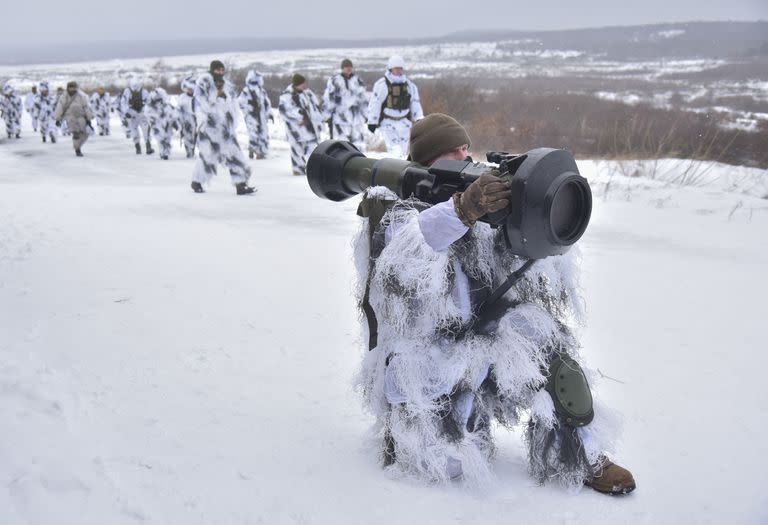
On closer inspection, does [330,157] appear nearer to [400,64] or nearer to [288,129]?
[400,64]

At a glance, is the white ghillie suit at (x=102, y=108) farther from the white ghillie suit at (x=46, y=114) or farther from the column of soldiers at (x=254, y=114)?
the column of soldiers at (x=254, y=114)

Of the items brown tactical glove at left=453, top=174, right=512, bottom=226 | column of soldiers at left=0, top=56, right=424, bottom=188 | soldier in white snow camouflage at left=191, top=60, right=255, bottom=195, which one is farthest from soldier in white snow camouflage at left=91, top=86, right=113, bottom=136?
brown tactical glove at left=453, top=174, right=512, bottom=226

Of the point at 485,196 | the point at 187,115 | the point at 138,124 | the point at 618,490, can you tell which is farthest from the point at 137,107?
the point at 618,490

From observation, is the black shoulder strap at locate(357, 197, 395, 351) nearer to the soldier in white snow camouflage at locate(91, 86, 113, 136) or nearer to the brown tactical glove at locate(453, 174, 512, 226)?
the brown tactical glove at locate(453, 174, 512, 226)

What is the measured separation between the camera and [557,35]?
452 ft

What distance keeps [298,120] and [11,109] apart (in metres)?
10.7

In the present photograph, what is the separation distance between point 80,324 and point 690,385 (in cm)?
308

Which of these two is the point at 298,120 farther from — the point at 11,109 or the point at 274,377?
the point at 11,109

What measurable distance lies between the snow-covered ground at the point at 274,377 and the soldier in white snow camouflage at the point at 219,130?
1.64 metres

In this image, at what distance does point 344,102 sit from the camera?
1041cm

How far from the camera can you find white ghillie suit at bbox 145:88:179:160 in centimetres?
1213

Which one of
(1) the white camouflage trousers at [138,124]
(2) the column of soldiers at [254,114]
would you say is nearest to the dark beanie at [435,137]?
(2) the column of soldiers at [254,114]

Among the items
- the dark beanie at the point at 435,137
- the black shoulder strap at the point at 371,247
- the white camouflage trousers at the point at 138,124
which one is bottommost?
the white camouflage trousers at the point at 138,124

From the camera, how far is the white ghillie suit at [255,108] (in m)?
11.3
